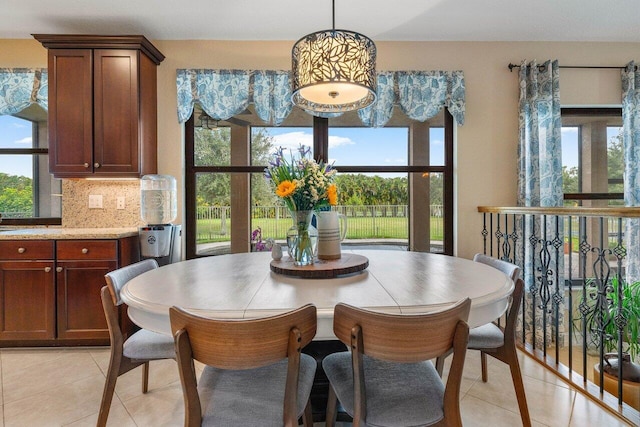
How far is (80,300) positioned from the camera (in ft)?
8.56

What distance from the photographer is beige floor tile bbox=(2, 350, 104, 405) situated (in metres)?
2.09

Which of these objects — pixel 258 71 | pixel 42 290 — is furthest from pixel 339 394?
pixel 258 71

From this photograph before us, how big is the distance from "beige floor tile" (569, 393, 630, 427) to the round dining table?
0.93 metres

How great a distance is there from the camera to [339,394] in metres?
1.21

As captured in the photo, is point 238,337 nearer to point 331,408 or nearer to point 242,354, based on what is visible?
point 242,354

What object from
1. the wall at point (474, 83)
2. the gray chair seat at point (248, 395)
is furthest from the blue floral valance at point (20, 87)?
the gray chair seat at point (248, 395)

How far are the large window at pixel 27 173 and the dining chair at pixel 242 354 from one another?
310 cm

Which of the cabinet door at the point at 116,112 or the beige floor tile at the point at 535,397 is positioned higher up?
the cabinet door at the point at 116,112

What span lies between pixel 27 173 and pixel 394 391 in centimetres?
382

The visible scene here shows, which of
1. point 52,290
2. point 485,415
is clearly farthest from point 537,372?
point 52,290

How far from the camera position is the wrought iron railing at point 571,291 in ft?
6.52

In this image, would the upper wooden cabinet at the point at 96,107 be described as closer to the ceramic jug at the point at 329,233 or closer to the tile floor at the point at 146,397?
the tile floor at the point at 146,397

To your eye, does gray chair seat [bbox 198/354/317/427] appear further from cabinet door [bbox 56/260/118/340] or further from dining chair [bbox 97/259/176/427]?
cabinet door [bbox 56/260/118/340]

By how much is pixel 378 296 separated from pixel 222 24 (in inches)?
109
